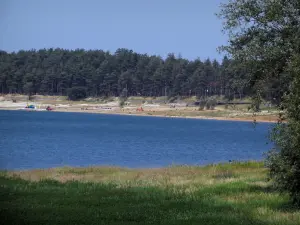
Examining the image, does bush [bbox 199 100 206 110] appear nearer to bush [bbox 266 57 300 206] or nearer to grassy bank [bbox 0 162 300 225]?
grassy bank [bbox 0 162 300 225]

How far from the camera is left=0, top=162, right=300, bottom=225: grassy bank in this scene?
51.1 ft

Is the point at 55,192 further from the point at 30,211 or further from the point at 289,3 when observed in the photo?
the point at 289,3

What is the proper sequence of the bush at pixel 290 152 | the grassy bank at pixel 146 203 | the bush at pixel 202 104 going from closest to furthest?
the grassy bank at pixel 146 203 → the bush at pixel 290 152 → the bush at pixel 202 104

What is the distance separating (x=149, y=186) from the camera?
76.7ft

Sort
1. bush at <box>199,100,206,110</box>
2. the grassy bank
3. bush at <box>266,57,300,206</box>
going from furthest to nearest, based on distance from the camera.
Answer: bush at <box>199,100,206,110</box> → bush at <box>266,57,300,206</box> → the grassy bank

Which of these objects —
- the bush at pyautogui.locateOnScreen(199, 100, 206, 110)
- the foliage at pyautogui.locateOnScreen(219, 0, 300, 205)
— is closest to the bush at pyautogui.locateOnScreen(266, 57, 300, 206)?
the foliage at pyautogui.locateOnScreen(219, 0, 300, 205)

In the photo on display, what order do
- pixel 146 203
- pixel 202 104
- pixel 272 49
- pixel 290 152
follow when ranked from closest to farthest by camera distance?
pixel 290 152 → pixel 146 203 → pixel 272 49 → pixel 202 104

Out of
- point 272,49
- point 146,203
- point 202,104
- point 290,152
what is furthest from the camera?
point 202,104

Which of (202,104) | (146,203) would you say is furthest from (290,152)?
(202,104)

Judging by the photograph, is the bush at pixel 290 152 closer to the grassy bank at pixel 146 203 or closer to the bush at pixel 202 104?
the grassy bank at pixel 146 203

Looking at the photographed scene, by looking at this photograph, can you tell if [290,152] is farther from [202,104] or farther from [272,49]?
[202,104]

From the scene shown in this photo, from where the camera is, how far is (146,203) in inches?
723

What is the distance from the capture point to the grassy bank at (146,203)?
15.6 m

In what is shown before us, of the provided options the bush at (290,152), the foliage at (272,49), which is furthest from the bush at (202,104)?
the bush at (290,152)
